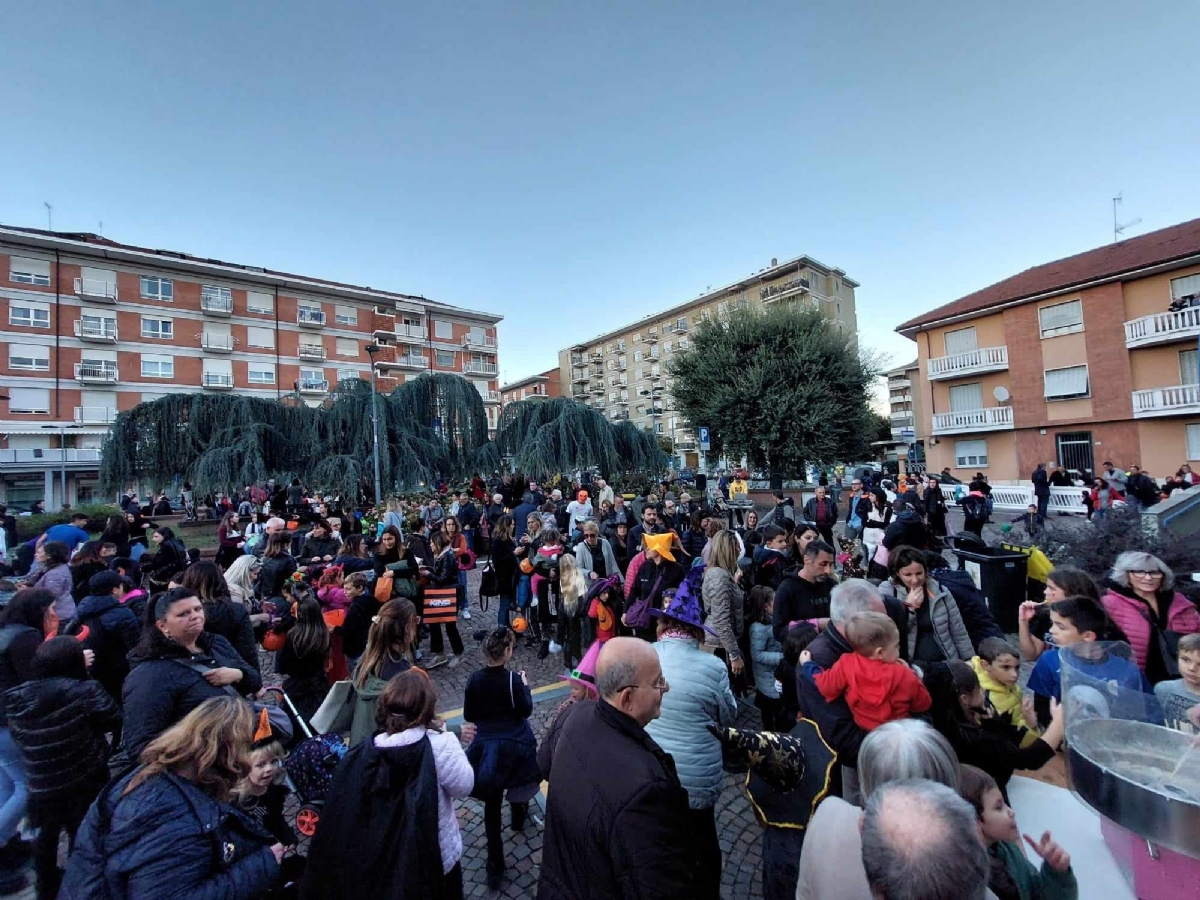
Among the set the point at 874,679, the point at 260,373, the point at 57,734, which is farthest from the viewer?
the point at 260,373

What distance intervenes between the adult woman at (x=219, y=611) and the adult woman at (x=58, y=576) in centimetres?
221

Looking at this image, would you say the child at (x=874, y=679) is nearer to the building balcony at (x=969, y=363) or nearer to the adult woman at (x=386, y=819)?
the adult woman at (x=386, y=819)

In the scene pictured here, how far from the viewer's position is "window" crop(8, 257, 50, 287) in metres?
27.8

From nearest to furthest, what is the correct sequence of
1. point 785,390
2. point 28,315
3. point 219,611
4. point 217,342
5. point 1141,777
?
point 1141,777 → point 219,611 → point 785,390 → point 28,315 → point 217,342

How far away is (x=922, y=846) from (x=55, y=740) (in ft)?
12.3

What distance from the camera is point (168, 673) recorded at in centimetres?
244

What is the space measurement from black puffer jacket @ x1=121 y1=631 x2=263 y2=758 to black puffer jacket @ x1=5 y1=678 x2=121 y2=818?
0.47m

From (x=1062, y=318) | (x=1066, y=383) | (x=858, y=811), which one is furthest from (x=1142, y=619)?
(x=1062, y=318)

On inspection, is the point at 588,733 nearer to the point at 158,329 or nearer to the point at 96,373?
the point at 96,373

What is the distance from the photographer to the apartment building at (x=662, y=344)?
4522cm

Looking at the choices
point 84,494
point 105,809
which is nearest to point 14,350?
point 84,494

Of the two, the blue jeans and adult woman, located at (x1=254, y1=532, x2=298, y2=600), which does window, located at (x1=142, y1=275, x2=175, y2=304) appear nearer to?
adult woman, located at (x1=254, y1=532, x2=298, y2=600)

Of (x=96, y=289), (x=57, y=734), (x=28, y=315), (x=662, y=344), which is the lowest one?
(x=57, y=734)

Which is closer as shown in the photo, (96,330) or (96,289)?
(96,330)
